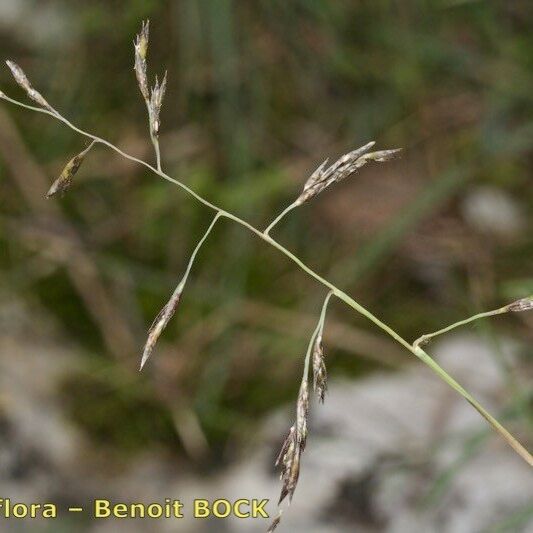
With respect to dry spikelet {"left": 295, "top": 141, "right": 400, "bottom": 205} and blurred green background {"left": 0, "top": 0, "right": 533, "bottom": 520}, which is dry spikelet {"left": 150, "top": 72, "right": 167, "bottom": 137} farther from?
blurred green background {"left": 0, "top": 0, "right": 533, "bottom": 520}

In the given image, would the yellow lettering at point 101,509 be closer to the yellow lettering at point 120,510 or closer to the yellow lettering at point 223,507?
the yellow lettering at point 120,510

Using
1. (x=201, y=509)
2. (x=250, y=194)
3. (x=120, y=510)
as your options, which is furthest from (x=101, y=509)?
(x=250, y=194)

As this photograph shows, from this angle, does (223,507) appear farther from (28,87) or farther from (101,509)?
(28,87)

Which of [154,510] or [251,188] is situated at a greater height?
[251,188]

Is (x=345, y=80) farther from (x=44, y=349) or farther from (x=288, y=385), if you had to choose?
(x=44, y=349)

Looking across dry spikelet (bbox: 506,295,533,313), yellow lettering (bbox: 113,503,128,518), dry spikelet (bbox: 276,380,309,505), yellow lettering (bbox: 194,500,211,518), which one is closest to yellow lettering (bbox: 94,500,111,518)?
yellow lettering (bbox: 113,503,128,518)

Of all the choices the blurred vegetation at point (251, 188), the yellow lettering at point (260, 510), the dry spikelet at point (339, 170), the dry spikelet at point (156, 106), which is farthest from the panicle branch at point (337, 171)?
the blurred vegetation at point (251, 188)

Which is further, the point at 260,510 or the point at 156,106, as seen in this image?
the point at 260,510
